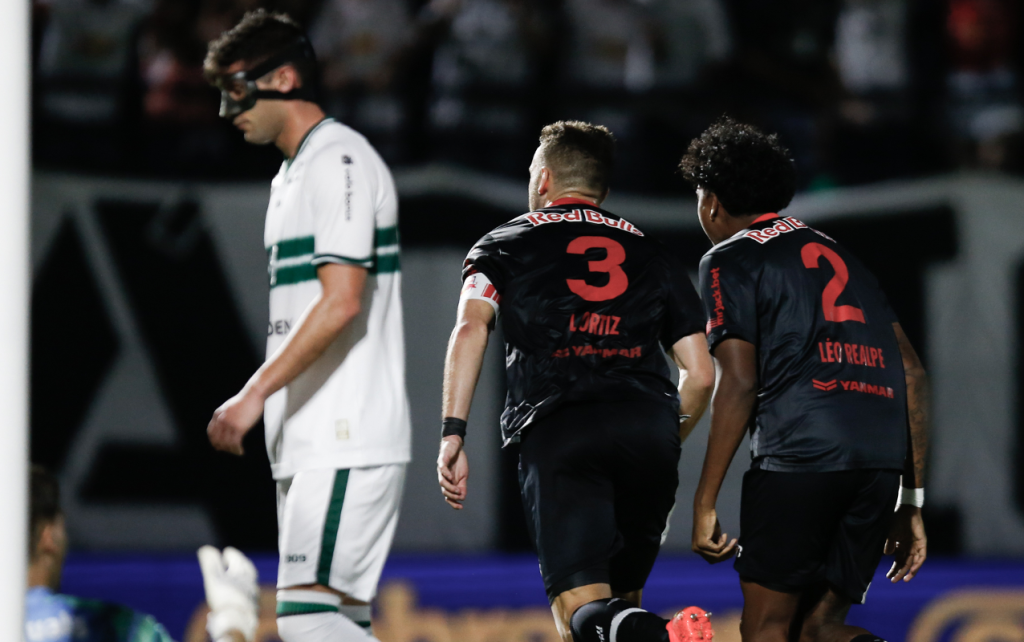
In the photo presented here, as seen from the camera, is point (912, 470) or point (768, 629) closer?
point (768, 629)

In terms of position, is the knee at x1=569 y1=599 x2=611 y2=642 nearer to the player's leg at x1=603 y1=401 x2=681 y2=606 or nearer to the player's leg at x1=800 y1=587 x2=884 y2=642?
the player's leg at x1=603 y1=401 x2=681 y2=606

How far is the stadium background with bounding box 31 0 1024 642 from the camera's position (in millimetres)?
5648

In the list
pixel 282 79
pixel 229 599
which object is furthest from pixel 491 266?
pixel 229 599

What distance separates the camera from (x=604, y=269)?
369cm

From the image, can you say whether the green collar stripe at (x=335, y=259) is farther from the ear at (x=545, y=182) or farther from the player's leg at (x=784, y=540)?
the player's leg at (x=784, y=540)

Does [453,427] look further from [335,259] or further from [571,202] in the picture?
[571,202]

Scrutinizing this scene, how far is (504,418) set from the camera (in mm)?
3758

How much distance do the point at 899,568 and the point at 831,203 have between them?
3.15 meters

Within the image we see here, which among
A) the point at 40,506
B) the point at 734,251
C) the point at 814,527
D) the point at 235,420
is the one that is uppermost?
the point at 734,251

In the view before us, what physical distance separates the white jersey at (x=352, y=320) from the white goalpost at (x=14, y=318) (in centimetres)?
102

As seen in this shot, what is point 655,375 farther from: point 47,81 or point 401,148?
point 47,81

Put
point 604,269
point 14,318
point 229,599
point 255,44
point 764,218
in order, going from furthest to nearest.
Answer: point 764,218 → point 604,269 → point 255,44 → point 229,599 → point 14,318

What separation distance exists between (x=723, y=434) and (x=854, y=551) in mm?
590

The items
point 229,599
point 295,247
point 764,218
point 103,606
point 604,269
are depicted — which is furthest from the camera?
point 764,218
